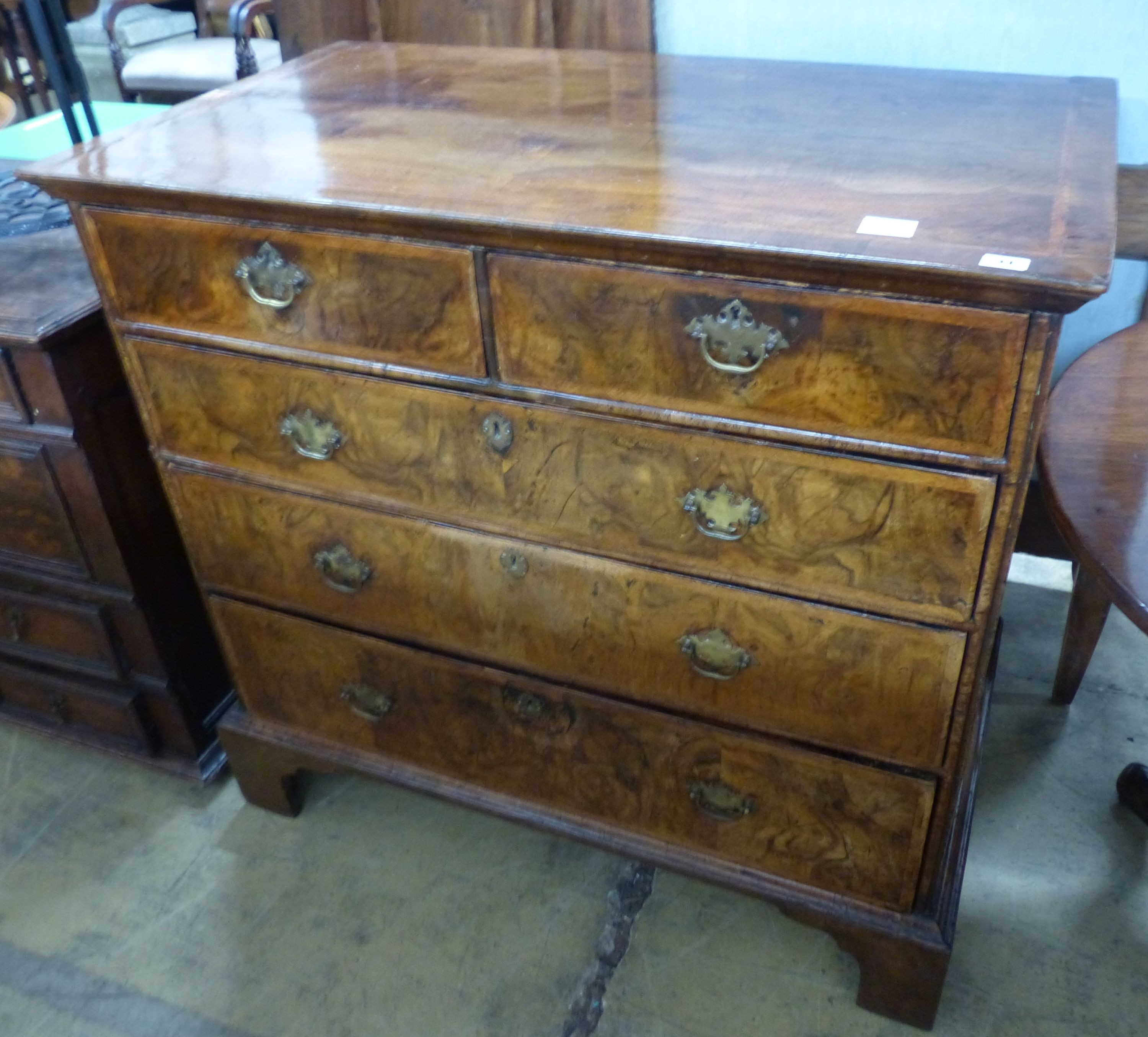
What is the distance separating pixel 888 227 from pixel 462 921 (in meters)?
1.12

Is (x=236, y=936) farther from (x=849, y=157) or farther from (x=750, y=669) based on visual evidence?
(x=849, y=157)

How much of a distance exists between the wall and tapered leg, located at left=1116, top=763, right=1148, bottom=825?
0.66 meters

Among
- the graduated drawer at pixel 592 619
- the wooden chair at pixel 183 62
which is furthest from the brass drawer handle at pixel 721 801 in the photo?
the wooden chair at pixel 183 62

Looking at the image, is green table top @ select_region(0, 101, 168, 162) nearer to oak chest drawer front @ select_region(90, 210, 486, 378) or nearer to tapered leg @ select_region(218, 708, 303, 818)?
oak chest drawer front @ select_region(90, 210, 486, 378)

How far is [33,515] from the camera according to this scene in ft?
4.87

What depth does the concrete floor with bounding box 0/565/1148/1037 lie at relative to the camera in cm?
139

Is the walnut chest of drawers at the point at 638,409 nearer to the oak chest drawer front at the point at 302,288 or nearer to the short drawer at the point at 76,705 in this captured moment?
the oak chest drawer front at the point at 302,288

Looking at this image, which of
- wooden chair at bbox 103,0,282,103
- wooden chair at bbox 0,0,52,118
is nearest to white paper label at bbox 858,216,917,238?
wooden chair at bbox 103,0,282,103

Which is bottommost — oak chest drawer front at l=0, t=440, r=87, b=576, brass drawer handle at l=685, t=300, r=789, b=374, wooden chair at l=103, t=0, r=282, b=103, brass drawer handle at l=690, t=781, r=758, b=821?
brass drawer handle at l=690, t=781, r=758, b=821

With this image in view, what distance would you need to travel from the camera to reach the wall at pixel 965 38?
4.27ft

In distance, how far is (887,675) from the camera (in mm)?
1075

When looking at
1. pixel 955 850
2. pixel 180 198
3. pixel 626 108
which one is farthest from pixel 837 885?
pixel 180 198

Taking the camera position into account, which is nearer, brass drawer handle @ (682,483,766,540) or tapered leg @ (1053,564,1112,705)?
brass drawer handle @ (682,483,766,540)

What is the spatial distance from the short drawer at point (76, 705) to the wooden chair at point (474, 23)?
1066mm
